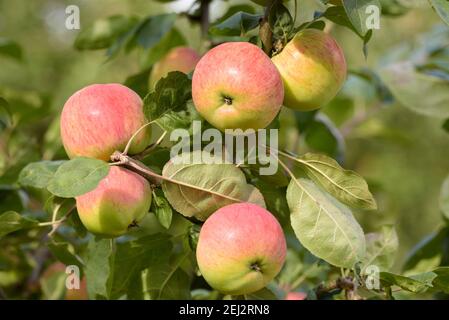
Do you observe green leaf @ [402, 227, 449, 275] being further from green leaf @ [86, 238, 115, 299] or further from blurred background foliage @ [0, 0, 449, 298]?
green leaf @ [86, 238, 115, 299]

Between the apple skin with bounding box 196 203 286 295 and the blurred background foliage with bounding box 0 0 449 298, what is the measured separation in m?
0.33

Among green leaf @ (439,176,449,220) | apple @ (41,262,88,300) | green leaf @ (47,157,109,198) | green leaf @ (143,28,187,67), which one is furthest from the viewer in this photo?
green leaf @ (143,28,187,67)

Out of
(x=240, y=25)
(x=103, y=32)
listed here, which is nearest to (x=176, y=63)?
(x=103, y=32)

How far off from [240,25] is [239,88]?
0.55ft

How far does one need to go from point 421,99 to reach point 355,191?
1.77ft

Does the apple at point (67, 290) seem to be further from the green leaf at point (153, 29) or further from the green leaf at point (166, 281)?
the green leaf at point (153, 29)

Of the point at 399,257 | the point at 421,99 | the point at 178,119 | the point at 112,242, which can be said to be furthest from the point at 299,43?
the point at 399,257

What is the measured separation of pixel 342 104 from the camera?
5.73 ft

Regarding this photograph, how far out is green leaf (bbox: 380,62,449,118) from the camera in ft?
4.19

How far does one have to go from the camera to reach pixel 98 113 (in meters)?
0.80

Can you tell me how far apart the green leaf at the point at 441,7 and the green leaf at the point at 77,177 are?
378 mm

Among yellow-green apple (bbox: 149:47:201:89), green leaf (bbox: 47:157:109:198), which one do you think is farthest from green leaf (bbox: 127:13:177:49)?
green leaf (bbox: 47:157:109:198)

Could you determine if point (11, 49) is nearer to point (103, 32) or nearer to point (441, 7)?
point (103, 32)
